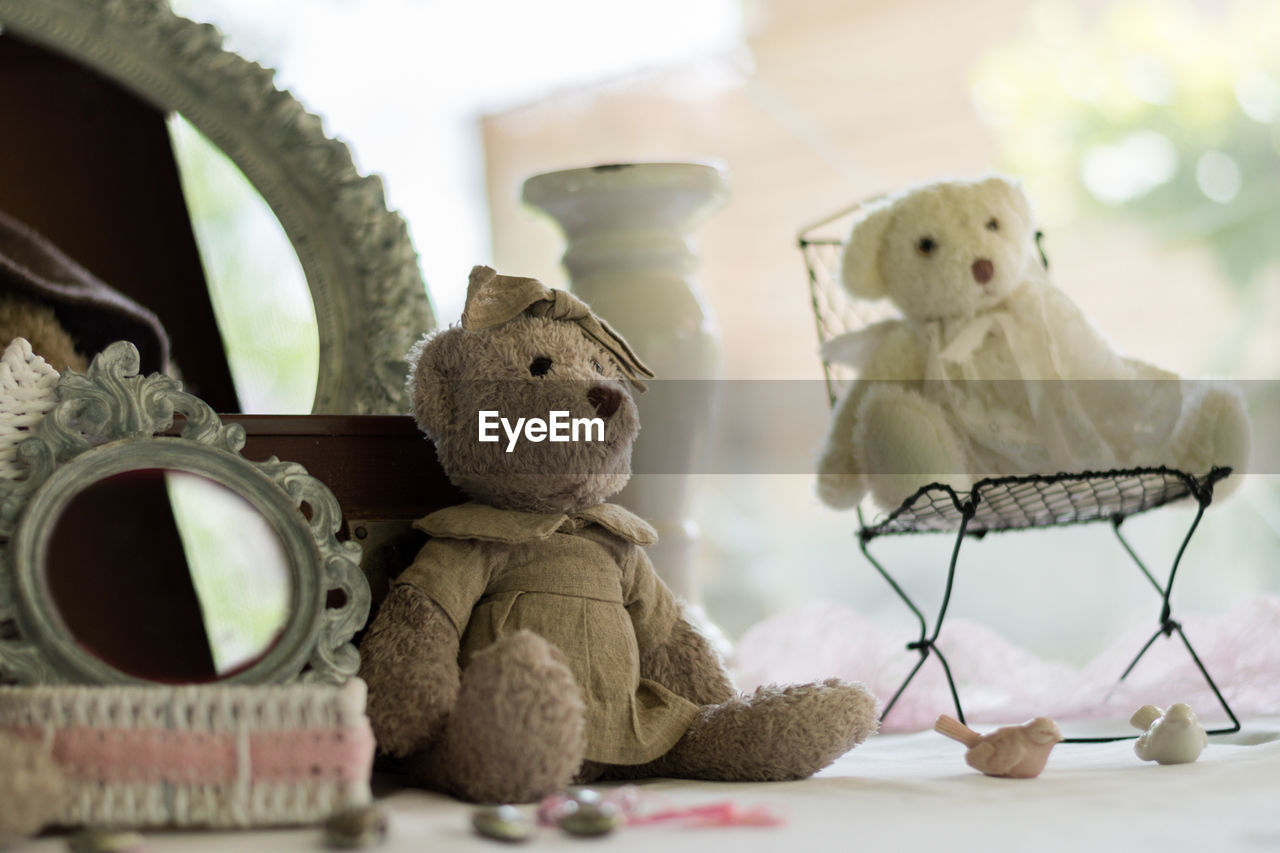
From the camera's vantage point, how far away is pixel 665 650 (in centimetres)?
102

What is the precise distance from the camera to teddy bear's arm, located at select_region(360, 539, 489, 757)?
2.77ft

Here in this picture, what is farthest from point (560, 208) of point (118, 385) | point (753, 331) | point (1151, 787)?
point (753, 331)

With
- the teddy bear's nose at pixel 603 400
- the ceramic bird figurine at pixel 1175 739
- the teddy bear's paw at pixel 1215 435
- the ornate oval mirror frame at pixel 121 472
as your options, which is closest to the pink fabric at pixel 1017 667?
the teddy bear's paw at pixel 1215 435

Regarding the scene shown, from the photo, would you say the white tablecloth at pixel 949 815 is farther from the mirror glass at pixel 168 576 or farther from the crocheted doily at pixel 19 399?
the crocheted doily at pixel 19 399

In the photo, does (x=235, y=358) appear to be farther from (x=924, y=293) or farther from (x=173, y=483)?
(x=924, y=293)

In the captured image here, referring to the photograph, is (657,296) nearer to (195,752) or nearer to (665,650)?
(665,650)

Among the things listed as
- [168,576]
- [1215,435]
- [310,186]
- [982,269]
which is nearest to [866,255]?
[982,269]

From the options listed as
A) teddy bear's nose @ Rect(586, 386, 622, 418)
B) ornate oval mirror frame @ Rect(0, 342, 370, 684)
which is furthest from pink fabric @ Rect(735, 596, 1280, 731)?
ornate oval mirror frame @ Rect(0, 342, 370, 684)

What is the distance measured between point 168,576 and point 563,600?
294 millimetres

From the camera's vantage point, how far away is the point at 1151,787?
823 mm

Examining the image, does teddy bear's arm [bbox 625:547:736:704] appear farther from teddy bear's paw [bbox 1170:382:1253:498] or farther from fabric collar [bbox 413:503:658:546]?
teddy bear's paw [bbox 1170:382:1253:498]

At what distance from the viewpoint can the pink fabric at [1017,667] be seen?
1.25 metres

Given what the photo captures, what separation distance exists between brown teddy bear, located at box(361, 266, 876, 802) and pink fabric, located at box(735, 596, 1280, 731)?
1.42ft

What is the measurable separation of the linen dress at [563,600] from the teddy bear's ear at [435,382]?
0.24ft
